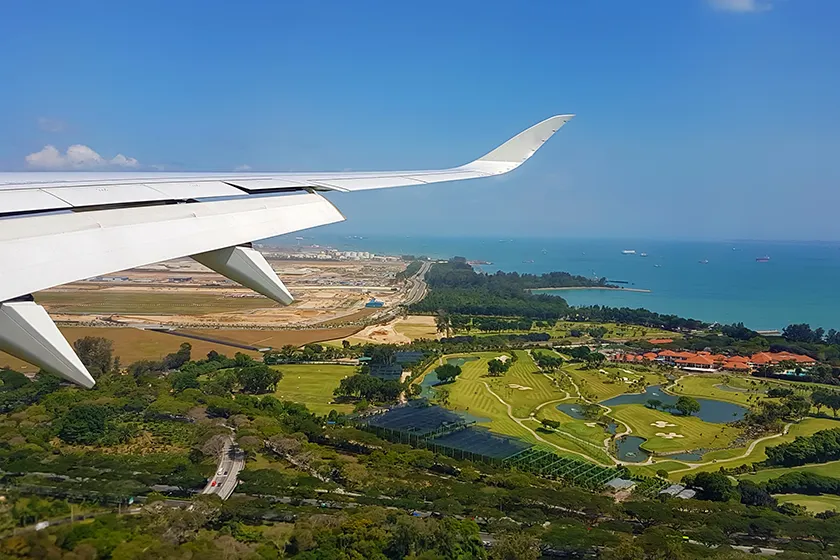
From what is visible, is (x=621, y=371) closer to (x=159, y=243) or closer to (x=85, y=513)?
(x=85, y=513)

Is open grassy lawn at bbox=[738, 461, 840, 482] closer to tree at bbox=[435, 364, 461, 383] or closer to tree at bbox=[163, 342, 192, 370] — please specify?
tree at bbox=[435, 364, 461, 383]

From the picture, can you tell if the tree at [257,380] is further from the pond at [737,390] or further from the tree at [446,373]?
the pond at [737,390]

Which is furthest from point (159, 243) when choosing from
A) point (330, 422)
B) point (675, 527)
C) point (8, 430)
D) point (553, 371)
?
point (553, 371)

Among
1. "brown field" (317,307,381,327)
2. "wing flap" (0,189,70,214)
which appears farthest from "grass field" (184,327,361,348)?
"wing flap" (0,189,70,214)

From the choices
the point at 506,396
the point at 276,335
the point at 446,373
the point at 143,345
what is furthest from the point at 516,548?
the point at 276,335

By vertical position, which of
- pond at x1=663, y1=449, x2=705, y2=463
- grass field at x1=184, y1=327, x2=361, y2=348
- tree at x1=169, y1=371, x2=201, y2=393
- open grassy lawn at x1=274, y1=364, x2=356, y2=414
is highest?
grass field at x1=184, y1=327, x2=361, y2=348
